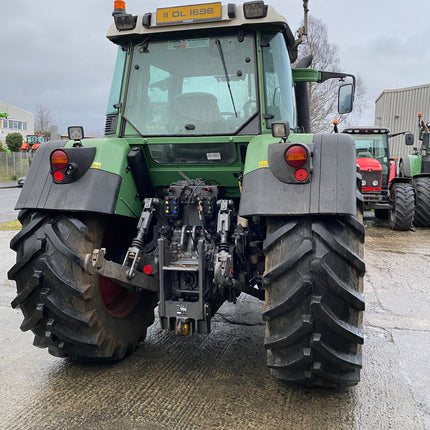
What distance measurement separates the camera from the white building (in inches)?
2361

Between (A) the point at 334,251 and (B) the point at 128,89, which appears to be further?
(B) the point at 128,89

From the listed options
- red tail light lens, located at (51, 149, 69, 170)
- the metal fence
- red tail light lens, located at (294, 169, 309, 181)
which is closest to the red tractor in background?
red tail light lens, located at (294, 169, 309, 181)

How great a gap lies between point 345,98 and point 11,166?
34.5 meters

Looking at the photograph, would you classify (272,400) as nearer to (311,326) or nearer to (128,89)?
(311,326)

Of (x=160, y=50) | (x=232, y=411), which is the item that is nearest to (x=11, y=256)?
(x=160, y=50)

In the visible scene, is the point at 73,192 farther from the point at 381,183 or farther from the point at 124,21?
the point at 381,183

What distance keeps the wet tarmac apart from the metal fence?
32.4 metres

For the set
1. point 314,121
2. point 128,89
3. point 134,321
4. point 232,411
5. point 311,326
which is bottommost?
point 232,411

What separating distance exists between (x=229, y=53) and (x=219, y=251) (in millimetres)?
1591

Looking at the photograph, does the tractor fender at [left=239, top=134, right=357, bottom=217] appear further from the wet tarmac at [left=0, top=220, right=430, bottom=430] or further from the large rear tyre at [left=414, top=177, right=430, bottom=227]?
the large rear tyre at [left=414, top=177, right=430, bottom=227]

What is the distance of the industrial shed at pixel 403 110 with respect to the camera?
2188 centimetres

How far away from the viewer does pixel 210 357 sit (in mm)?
3838

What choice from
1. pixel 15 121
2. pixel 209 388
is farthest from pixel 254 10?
pixel 15 121

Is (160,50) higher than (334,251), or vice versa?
(160,50)
